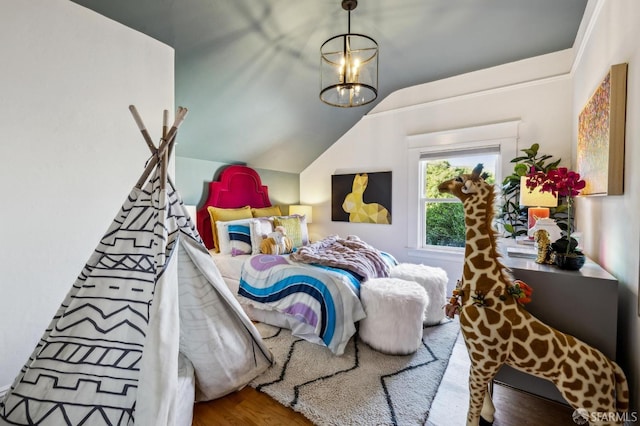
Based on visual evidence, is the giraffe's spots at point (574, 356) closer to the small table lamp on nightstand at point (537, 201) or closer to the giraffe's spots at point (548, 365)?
the giraffe's spots at point (548, 365)

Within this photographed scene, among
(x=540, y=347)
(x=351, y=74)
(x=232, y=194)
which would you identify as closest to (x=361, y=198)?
(x=232, y=194)

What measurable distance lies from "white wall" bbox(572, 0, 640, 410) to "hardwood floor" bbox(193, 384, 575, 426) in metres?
0.43

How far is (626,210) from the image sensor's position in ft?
4.25

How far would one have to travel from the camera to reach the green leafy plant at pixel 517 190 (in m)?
2.71

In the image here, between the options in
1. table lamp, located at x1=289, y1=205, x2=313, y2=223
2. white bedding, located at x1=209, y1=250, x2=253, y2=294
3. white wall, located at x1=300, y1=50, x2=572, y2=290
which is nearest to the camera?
white wall, located at x1=300, y1=50, x2=572, y2=290

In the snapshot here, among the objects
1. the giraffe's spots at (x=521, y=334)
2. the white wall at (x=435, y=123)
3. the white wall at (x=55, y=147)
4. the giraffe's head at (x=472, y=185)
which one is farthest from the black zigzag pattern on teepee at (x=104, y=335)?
the white wall at (x=435, y=123)

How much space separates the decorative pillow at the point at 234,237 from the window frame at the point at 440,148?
216 centimetres

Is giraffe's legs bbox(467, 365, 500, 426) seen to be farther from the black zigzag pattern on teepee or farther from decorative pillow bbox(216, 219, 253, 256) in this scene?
decorative pillow bbox(216, 219, 253, 256)

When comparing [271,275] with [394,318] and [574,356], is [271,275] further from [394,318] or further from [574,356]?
[574,356]

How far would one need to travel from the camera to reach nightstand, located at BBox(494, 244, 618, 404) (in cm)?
123

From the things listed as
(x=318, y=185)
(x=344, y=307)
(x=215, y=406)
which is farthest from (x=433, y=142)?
(x=215, y=406)

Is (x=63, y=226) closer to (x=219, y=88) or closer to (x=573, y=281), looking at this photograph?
(x=219, y=88)

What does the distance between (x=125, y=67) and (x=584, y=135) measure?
10.6 feet

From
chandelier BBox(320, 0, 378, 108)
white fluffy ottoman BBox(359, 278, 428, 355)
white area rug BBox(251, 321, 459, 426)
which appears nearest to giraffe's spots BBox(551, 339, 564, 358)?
white area rug BBox(251, 321, 459, 426)
